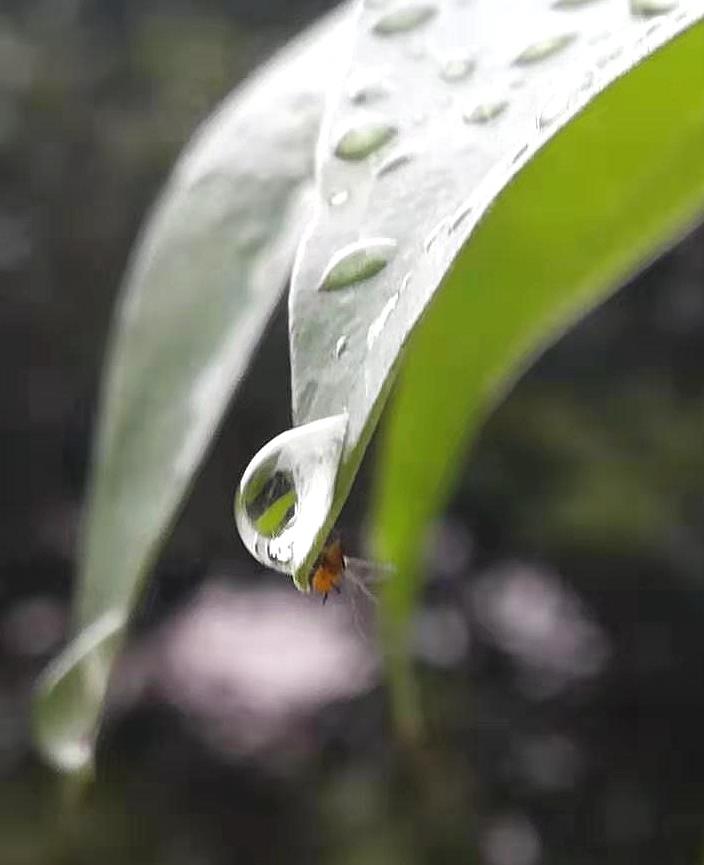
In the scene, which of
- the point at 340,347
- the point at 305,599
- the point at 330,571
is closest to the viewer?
the point at 340,347

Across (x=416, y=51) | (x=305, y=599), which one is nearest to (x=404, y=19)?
(x=416, y=51)

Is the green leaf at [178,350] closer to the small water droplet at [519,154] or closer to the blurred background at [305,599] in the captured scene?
the small water droplet at [519,154]

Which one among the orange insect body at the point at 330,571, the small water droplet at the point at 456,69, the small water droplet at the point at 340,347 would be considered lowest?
the orange insect body at the point at 330,571

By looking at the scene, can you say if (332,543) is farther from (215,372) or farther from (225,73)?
(225,73)

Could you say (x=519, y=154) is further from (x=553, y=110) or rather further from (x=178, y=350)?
(x=178, y=350)

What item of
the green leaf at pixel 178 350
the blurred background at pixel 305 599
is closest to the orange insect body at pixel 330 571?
the green leaf at pixel 178 350

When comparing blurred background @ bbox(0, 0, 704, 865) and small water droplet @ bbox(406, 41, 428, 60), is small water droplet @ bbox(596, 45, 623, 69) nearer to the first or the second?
small water droplet @ bbox(406, 41, 428, 60)
